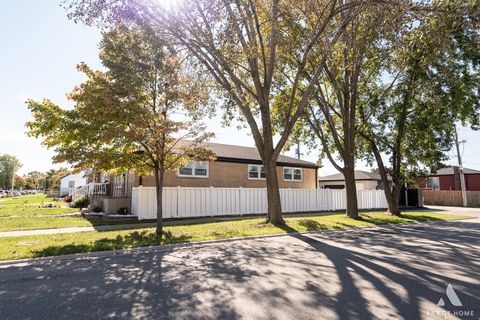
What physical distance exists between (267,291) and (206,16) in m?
11.0

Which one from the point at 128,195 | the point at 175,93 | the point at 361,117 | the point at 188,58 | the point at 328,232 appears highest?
the point at 188,58

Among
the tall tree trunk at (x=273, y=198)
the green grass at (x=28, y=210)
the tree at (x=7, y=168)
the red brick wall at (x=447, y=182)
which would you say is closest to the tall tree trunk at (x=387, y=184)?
the tall tree trunk at (x=273, y=198)

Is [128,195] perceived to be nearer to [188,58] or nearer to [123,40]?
[188,58]

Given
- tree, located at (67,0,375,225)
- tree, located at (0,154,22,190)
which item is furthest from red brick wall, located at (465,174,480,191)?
tree, located at (0,154,22,190)

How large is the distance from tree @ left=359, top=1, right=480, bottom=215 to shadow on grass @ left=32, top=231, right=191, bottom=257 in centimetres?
1094

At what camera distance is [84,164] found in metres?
10.8

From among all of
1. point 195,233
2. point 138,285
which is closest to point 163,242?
point 195,233

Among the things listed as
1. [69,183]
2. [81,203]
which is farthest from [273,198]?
[69,183]

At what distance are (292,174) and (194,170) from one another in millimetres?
9791

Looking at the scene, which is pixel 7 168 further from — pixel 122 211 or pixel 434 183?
pixel 434 183

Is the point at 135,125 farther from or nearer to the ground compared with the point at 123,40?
nearer to the ground

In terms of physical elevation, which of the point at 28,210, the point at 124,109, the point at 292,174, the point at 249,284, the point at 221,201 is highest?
the point at 124,109

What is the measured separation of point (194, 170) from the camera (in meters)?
20.2

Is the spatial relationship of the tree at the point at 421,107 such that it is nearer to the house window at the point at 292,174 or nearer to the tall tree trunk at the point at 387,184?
the tall tree trunk at the point at 387,184
